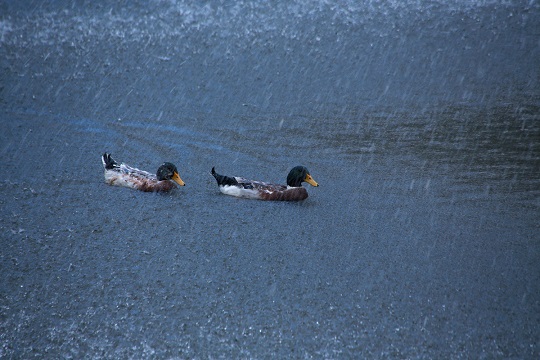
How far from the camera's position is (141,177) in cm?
779

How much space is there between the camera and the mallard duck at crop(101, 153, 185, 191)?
7625 mm

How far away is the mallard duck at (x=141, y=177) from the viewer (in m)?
7.62

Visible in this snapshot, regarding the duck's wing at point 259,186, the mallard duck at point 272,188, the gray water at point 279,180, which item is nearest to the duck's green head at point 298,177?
the mallard duck at point 272,188

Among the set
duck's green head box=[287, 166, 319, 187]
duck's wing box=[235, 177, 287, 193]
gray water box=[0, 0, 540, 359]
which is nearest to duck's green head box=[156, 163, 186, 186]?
gray water box=[0, 0, 540, 359]

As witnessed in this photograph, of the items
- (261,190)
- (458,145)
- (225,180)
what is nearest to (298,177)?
(261,190)

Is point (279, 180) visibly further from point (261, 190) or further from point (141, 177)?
point (141, 177)

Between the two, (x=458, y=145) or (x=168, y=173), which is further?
(x=458, y=145)

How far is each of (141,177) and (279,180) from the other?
1.80m

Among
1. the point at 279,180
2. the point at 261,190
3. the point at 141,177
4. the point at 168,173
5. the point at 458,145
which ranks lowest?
the point at 141,177

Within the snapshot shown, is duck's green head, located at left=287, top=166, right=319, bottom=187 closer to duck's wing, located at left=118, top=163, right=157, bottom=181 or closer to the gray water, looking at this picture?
the gray water

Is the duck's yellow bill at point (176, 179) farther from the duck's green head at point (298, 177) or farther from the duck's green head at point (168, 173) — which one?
the duck's green head at point (298, 177)

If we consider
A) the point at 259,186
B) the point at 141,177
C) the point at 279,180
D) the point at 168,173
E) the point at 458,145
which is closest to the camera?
the point at 259,186

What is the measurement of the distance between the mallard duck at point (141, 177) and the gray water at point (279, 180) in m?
0.15

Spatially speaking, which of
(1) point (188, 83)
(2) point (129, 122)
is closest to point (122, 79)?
(1) point (188, 83)
